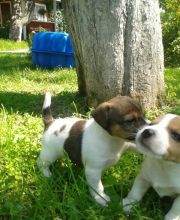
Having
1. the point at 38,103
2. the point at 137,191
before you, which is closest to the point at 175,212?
the point at 137,191

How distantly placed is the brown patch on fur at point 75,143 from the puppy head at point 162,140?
0.79 m

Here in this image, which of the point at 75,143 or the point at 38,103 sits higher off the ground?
the point at 75,143

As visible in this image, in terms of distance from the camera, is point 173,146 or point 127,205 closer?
point 173,146

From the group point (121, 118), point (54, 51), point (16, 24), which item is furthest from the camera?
point (16, 24)

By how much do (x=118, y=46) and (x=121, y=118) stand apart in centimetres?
247

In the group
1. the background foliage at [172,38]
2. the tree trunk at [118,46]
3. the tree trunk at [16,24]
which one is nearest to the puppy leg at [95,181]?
the tree trunk at [118,46]

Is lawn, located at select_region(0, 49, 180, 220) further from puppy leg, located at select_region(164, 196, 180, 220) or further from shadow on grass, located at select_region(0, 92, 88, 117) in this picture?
shadow on grass, located at select_region(0, 92, 88, 117)

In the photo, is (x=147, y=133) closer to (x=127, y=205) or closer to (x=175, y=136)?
(x=175, y=136)

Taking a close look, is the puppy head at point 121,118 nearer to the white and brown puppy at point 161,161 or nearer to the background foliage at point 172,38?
the white and brown puppy at point 161,161

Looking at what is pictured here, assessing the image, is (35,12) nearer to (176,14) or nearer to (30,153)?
(176,14)

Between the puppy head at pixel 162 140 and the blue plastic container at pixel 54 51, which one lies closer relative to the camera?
the puppy head at pixel 162 140

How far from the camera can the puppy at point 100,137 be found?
3.68m

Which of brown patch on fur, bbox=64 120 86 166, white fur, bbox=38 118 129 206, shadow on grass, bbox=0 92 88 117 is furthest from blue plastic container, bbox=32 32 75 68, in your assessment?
white fur, bbox=38 118 129 206

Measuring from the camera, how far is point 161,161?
11.1 feet
